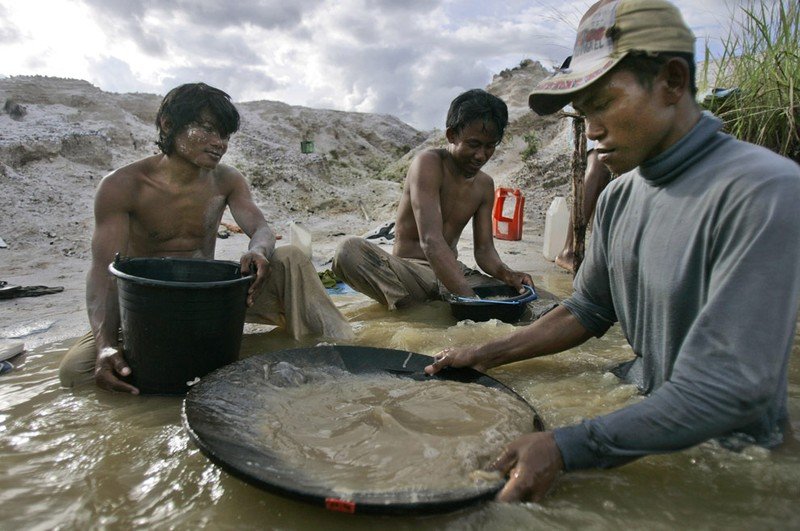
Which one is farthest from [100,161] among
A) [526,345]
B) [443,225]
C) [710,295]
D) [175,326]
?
[710,295]

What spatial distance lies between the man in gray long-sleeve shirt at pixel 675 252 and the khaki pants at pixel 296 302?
61.1 inches

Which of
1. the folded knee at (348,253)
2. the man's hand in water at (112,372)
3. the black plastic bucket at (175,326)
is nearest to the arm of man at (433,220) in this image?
the folded knee at (348,253)

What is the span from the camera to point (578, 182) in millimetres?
4594

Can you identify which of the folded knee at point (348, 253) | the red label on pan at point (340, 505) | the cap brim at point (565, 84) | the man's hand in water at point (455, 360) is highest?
the cap brim at point (565, 84)

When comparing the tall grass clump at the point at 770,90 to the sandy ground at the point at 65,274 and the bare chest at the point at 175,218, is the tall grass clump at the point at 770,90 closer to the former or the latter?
the sandy ground at the point at 65,274

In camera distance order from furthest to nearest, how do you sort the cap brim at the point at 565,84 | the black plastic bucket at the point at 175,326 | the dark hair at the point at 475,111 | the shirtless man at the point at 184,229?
the dark hair at the point at 475,111 < the shirtless man at the point at 184,229 < the black plastic bucket at the point at 175,326 < the cap brim at the point at 565,84

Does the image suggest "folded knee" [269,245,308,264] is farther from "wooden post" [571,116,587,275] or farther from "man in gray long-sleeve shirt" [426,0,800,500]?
"wooden post" [571,116,587,275]

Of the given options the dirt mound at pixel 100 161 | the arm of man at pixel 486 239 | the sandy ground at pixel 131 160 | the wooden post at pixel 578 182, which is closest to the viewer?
the arm of man at pixel 486 239

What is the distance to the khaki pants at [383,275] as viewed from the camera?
355 centimetres

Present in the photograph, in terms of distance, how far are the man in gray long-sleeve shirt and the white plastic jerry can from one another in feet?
12.1

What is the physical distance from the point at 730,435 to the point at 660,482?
30 centimetres

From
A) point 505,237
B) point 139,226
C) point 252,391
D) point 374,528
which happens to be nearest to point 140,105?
point 505,237

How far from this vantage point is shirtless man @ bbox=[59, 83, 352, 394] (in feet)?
8.12

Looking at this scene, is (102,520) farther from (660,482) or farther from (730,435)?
(730,435)
